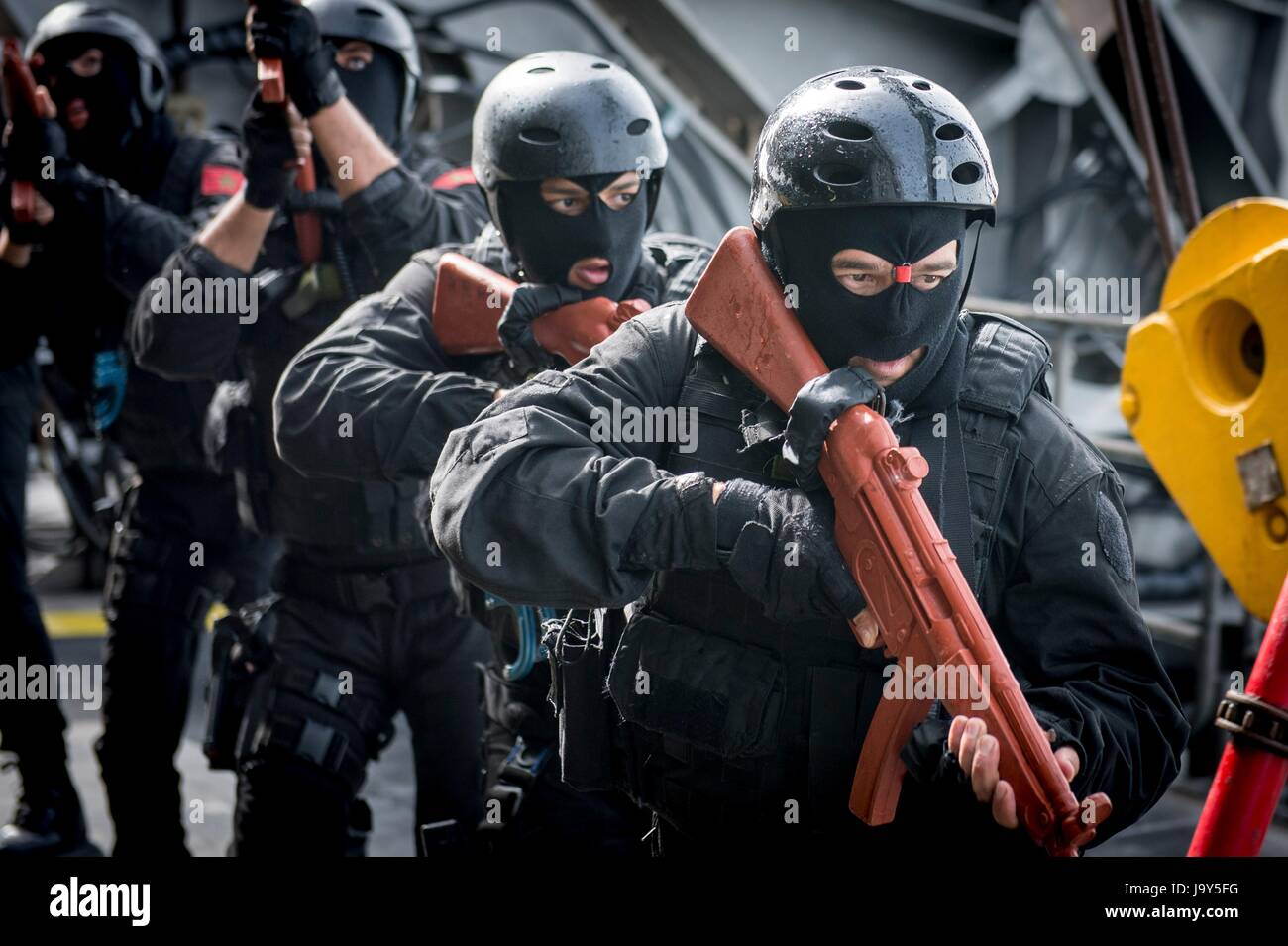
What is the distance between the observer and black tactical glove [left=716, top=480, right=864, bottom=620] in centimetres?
209

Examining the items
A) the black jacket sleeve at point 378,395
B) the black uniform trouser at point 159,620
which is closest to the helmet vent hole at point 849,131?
the black jacket sleeve at point 378,395

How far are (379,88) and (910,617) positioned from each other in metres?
2.67

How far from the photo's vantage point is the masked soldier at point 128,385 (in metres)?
4.31

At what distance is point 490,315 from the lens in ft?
10.4

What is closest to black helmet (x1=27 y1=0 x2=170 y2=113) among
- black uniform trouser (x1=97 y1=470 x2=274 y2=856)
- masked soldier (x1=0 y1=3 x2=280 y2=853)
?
masked soldier (x1=0 y1=3 x2=280 y2=853)

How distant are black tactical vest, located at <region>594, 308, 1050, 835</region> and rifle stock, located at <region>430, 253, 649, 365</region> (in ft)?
1.98

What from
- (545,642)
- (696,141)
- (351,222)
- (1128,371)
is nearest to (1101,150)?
(696,141)

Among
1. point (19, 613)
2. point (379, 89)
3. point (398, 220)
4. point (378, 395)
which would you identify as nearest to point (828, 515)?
point (378, 395)

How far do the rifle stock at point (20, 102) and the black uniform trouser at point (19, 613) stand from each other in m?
0.55

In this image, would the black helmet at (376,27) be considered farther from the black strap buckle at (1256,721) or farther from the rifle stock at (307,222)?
the black strap buckle at (1256,721)

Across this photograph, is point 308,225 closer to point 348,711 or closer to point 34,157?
point 34,157
